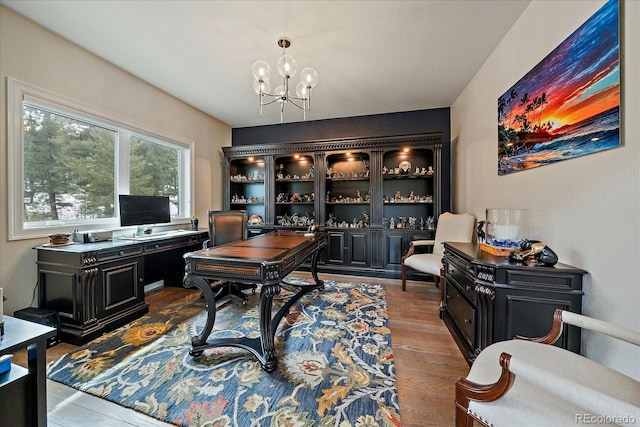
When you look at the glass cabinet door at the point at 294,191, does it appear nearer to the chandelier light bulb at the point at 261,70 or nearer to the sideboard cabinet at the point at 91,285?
the chandelier light bulb at the point at 261,70

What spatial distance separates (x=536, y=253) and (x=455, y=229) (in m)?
1.62

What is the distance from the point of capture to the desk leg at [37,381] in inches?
44.5

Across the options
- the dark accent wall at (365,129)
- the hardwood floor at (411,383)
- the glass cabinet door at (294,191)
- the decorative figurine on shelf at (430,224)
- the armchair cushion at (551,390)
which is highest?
the dark accent wall at (365,129)

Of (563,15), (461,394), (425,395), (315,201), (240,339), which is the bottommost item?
(425,395)

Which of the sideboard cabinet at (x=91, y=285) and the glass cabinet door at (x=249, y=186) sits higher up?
the glass cabinet door at (x=249, y=186)

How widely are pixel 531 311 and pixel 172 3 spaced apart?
3.41 m

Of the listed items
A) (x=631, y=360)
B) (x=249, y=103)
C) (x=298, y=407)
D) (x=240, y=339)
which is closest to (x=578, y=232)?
(x=631, y=360)

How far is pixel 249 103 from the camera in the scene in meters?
3.89

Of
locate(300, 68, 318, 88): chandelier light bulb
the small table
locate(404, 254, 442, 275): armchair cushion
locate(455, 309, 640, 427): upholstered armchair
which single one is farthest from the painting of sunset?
the small table

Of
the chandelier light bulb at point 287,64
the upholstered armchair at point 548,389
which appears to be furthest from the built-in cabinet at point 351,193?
the upholstered armchair at point 548,389

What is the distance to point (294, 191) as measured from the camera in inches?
191

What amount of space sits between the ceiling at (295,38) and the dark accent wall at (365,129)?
2.07 feet

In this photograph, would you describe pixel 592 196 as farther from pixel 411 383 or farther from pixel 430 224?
pixel 430 224

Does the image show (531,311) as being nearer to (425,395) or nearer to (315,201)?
(425,395)
